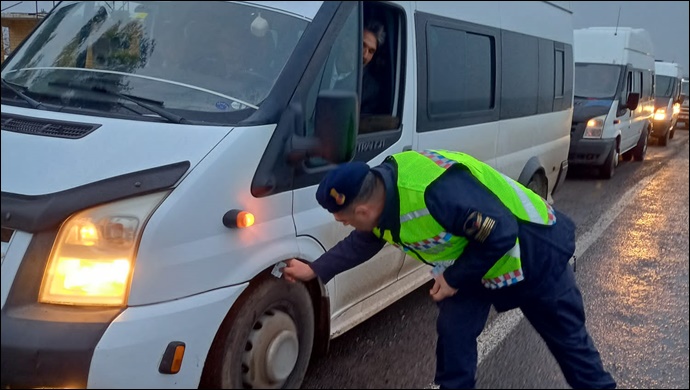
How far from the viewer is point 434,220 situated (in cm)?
281

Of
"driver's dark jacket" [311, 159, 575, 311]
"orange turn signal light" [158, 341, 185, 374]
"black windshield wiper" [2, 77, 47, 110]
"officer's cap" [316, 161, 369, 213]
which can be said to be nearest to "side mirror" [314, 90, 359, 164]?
"driver's dark jacket" [311, 159, 575, 311]

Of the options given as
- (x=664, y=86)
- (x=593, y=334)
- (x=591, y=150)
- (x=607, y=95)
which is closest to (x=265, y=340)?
(x=593, y=334)

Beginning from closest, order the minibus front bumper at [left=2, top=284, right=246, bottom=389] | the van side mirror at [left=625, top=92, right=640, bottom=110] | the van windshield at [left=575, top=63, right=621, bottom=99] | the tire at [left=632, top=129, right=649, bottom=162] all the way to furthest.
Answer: the minibus front bumper at [left=2, top=284, right=246, bottom=389] → the van windshield at [left=575, top=63, right=621, bottom=99] → the van side mirror at [left=625, top=92, right=640, bottom=110] → the tire at [left=632, top=129, right=649, bottom=162]

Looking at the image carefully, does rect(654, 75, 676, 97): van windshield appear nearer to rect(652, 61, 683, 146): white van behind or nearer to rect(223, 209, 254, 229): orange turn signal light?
rect(652, 61, 683, 146): white van behind

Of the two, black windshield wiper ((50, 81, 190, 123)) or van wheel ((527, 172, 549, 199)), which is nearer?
black windshield wiper ((50, 81, 190, 123))

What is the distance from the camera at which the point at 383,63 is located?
4180 millimetres

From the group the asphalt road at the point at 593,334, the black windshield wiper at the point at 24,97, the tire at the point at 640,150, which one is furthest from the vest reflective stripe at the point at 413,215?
the tire at the point at 640,150

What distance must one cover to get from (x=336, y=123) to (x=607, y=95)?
35.2ft

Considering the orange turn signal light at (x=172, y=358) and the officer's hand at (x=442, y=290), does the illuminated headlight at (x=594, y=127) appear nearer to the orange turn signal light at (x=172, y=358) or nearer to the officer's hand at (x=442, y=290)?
the officer's hand at (x=442, y=290)

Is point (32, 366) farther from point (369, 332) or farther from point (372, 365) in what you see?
point (369, 332)

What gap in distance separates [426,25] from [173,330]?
2637 mm

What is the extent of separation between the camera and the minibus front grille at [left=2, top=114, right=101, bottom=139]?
298 centimetres

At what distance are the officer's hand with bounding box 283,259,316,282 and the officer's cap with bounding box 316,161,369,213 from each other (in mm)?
623

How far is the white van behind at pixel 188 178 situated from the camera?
2.67m
